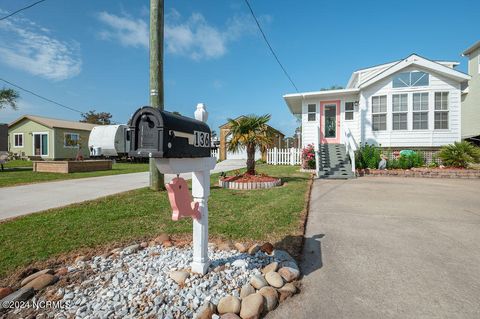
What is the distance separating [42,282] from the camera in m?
2.18

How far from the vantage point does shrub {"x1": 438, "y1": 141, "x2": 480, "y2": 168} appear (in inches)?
410

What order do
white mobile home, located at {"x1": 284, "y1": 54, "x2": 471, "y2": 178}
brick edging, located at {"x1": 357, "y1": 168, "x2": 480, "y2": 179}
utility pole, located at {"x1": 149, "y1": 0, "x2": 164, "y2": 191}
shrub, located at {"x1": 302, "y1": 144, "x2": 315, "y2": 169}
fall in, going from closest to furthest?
utility pole, located at {"x1": 149, "y1": 0, "x2": 164, "y2": 191} < brick edging, located at {"x1": 357, "y1": 168, "x2": 480, "y2": 179} < white mobile home, located at {"x1": 284, "y1": 54, "x2": 471, "y2": 178} < shrub, located at {"x1": 302, "y1": 144, "x2": 315, "y2": 169}

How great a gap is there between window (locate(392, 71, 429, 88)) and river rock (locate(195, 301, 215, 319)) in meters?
14.4

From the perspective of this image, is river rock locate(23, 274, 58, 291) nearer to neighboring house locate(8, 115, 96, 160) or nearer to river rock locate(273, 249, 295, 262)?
river rock locate(273, 249, 295, 262)

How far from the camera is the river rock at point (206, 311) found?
177cm

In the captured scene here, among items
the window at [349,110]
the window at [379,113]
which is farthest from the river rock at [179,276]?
the window at [349,110]

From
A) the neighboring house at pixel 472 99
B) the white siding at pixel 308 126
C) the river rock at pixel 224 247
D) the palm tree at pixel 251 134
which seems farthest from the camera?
the neighboring house at pixel 472 99

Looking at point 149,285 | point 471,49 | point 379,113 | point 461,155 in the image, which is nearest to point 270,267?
point 149,285

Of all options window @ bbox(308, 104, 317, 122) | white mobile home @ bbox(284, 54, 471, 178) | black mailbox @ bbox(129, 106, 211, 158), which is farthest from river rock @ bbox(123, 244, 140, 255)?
window @ bbox(308, 104, 317, 122)

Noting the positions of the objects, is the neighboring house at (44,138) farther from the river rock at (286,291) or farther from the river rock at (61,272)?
the river rock at (286,291)

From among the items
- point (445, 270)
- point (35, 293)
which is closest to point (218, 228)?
point (35, 293)

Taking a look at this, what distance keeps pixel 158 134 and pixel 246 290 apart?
146 cm

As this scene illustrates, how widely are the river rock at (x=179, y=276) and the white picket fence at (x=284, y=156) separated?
48.8ft

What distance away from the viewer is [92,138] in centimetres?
1944
